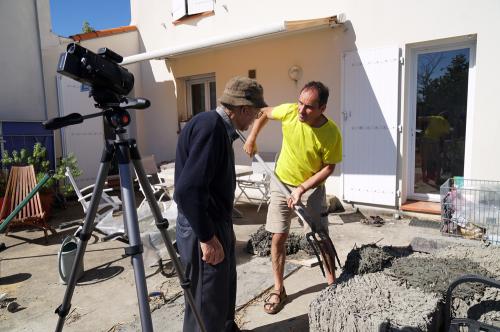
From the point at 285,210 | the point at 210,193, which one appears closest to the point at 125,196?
the point at 210,193

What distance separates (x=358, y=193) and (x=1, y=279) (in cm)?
492

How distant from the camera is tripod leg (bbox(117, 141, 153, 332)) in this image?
1.45 meters

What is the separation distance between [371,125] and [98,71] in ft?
15.5

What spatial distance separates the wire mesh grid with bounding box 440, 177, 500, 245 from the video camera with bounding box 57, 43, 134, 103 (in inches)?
149

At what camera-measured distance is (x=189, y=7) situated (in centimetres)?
738

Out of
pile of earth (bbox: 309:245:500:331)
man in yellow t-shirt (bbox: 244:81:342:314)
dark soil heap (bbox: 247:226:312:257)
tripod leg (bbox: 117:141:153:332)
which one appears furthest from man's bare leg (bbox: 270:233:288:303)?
tripod leg (bbox: 117:141:153:332)

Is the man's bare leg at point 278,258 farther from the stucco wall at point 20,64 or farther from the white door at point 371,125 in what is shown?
the stucco wall at point 20,64

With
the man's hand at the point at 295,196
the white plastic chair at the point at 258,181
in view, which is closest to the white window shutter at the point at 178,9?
the white plastic chair at the point at 258,181

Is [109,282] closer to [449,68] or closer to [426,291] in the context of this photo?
[426,291]

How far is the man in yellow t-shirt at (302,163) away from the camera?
278cm

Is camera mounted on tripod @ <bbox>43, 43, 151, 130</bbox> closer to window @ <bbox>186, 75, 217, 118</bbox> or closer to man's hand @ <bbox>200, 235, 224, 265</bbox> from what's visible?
man's hand @ <bbox>200, 235, 224, 265</bbox>

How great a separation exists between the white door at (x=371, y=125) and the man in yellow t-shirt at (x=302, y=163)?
9.04ft

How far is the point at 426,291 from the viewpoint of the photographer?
2.22 meters

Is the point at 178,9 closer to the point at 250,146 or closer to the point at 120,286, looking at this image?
the point at 250,146
